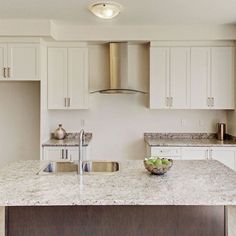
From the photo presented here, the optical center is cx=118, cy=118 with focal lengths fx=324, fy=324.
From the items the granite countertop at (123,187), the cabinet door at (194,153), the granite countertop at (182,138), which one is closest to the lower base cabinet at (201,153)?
the cabinet door at (194,153)

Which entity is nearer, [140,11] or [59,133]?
[140,11]

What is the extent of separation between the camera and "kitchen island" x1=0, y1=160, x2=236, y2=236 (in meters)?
1.94

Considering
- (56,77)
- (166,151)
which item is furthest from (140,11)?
(166,151)

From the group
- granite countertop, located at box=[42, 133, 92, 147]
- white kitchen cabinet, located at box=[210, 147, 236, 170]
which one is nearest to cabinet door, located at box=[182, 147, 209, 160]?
white kitchen cabinet, located at box=[210, 147, 236, 170]

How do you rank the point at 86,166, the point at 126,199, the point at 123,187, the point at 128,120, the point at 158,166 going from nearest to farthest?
the point at 126,199 < the point at 123,187 < the point at 158,166 < the point at 86,166 < the point at 128,120

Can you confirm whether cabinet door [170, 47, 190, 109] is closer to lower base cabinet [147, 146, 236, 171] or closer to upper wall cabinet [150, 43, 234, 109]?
upper wall cabinet [150, 43, 234, 109]

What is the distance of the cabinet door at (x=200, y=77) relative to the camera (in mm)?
5012

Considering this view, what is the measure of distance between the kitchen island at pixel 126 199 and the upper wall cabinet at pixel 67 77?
255cm

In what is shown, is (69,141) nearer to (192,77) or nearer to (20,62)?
(20,62)

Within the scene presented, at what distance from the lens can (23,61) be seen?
465cm

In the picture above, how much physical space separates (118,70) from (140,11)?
1215 millimetres

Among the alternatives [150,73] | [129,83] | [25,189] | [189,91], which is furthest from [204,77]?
[25,189]

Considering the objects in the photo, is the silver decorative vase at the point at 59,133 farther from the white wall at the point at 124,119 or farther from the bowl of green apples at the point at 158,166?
the bowl of green apples at the point at 158,166

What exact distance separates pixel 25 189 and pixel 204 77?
3.64m
